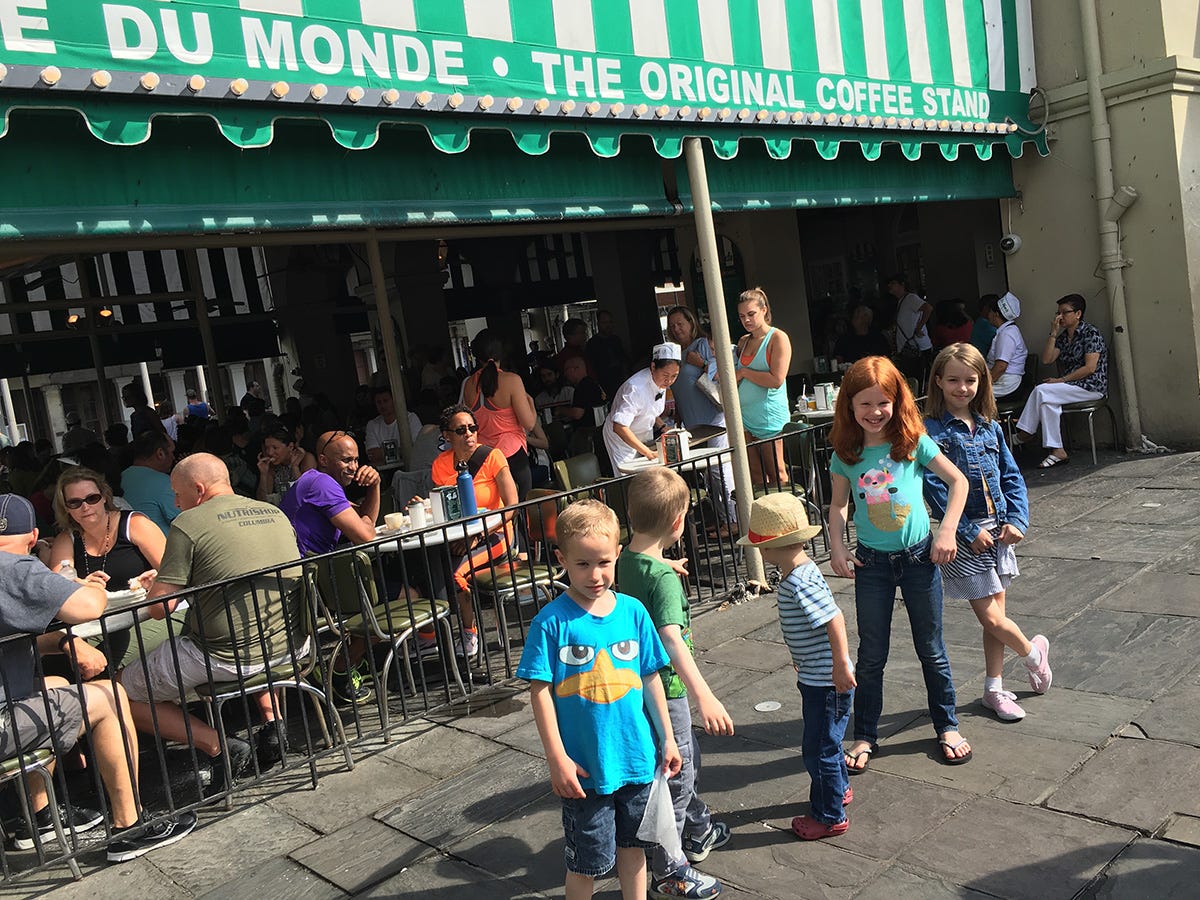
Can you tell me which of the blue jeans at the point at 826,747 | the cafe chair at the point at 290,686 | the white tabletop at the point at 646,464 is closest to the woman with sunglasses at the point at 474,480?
the white tabletop at the point at 646,464

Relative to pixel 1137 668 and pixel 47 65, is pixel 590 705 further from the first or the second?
pixel 47 65

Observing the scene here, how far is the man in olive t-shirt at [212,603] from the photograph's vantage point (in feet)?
14.4

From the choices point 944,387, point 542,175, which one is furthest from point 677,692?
point 542,175

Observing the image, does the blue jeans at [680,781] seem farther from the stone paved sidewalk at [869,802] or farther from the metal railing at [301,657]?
the metal railing at [301,657]

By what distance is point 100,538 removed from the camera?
5.07 m

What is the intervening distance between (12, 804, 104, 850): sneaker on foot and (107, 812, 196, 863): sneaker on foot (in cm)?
25

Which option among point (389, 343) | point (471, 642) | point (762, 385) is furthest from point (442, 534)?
point (389, 343)

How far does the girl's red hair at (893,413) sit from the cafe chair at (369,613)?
2.28m

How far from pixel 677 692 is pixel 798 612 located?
48cm

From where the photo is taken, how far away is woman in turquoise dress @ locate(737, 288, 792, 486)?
6.88m

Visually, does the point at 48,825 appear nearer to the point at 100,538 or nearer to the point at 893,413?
the point at 100,538

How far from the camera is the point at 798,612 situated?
3.33m

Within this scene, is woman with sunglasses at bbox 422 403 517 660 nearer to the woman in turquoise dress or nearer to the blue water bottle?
the blue water bottle

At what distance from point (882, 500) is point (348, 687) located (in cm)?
303
